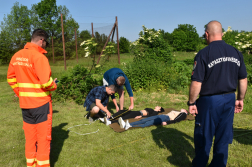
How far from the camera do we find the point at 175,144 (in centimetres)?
413

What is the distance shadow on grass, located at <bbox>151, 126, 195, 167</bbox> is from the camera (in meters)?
3.53

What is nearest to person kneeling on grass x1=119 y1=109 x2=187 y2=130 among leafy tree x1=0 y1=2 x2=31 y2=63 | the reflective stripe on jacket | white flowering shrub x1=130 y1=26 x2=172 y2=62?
the reflective stripe on jacket

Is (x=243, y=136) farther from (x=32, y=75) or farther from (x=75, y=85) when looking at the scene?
(x=75, y=85)

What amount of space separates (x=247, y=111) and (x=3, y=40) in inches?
899

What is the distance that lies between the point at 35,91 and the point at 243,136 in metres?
4.42

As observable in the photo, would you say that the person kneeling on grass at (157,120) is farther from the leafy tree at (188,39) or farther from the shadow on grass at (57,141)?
the leafy tree at (188,39)

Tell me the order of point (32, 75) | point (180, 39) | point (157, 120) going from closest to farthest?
point (32, 75)
point (157, 120)
point (180, 39)

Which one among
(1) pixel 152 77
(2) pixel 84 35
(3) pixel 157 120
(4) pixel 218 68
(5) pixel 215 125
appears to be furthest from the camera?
(2) pixel 84 35

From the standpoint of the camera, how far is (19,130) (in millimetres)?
5008

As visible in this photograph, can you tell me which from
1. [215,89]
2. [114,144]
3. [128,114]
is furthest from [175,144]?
[215,89]

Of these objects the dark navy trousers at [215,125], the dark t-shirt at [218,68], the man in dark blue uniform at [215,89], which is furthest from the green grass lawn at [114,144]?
the dark t-shirt at [218,68]

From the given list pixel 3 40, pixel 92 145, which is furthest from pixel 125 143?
pixel 3 40

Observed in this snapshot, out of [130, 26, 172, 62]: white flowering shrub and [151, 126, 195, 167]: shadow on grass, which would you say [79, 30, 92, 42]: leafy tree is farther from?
[151, 126, 195, 167]: shadow on grass

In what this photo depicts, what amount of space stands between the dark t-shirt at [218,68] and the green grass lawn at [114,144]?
5.44 feet
